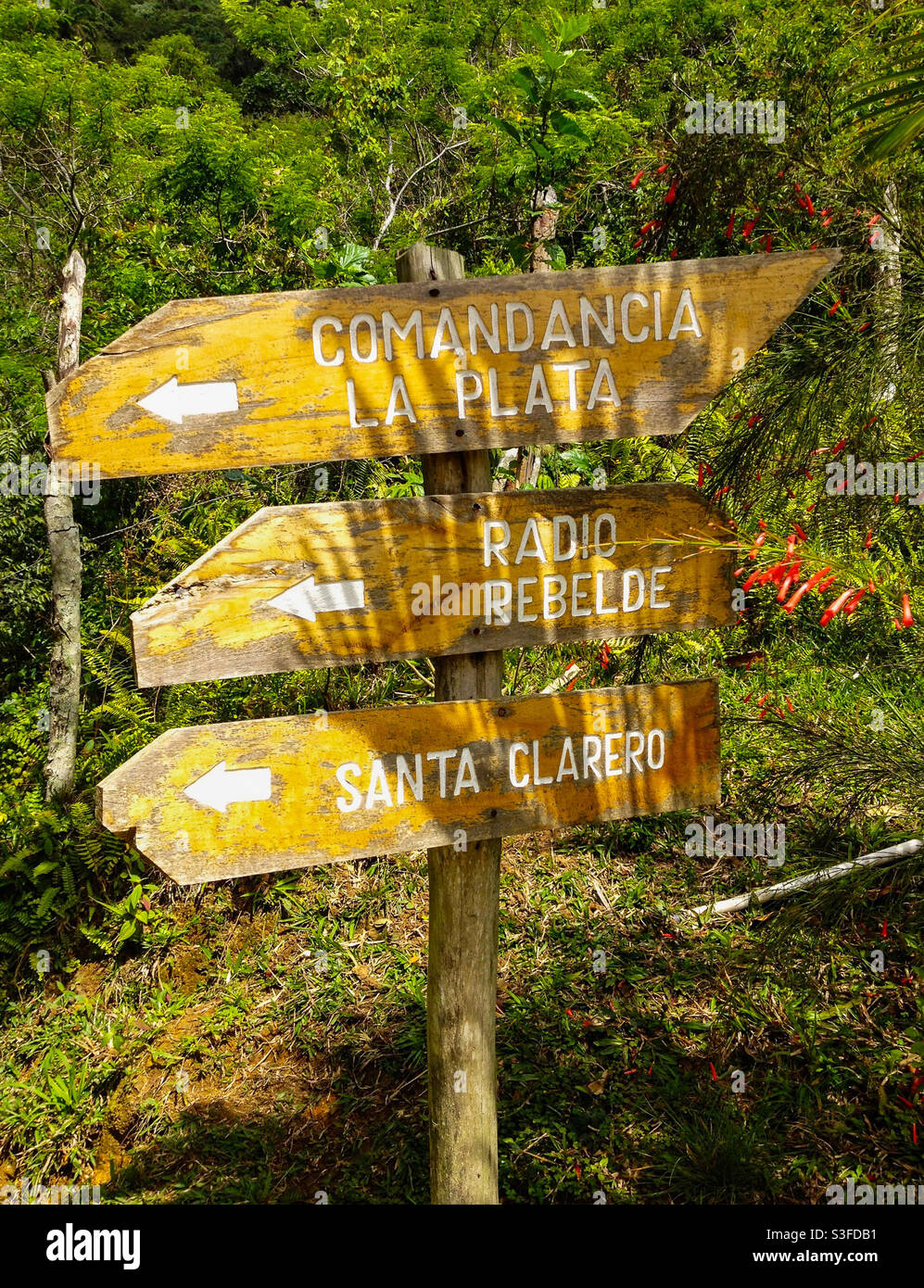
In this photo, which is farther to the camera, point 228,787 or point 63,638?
point 63,638

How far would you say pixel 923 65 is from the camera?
1.75 meters

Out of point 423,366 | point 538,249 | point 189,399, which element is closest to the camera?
point 189,399

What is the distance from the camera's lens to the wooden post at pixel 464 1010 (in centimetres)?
194

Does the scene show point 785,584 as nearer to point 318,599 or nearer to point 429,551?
point 429,551

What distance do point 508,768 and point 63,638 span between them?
3778 millimetres

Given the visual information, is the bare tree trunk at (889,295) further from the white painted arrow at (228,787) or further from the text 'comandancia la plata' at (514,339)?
the white painted arrow at (228,787)

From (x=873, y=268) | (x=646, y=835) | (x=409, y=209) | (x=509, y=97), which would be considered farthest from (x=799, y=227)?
(x=509, y=97)

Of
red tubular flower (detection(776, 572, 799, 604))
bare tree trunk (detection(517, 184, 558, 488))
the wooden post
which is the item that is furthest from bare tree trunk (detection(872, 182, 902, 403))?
bare tree trunk (detection(517, 184, 558, 488))

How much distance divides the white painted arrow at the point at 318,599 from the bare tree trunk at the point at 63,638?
3614 mm

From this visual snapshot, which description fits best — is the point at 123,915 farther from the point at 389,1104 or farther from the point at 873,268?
Answer: the point at 873,268

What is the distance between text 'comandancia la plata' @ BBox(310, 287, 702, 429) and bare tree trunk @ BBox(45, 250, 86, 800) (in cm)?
369

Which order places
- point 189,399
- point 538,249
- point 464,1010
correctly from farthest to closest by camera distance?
point 538,249 → point 464,1010 → point 189,399

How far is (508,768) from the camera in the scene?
5.84 ft

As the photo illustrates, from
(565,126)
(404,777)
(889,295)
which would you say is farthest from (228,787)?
(565,126)
